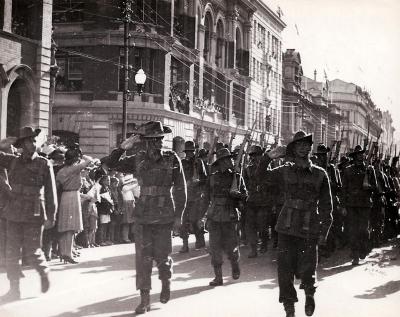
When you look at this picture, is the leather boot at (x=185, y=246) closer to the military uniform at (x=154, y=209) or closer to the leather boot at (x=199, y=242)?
the leather boot at (x=199, y=242)

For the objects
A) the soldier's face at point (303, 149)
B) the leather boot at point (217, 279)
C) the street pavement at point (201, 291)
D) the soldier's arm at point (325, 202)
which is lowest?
the street pavement at point (201, 291)

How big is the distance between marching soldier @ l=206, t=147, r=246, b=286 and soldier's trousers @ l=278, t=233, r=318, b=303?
6.17 feet

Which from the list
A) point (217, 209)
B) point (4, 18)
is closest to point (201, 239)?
point (217, 209)

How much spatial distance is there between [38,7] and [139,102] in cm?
820

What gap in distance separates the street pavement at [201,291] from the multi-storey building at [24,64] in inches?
291

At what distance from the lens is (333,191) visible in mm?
10461

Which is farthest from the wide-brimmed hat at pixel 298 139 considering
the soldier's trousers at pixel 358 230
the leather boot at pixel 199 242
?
the leather boot at pixel 199 242

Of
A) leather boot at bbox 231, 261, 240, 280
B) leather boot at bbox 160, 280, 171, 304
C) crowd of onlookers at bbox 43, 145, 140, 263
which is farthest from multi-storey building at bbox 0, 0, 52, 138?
leather boot at bbox 160, 280, 171, 304

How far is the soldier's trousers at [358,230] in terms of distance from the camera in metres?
9.98

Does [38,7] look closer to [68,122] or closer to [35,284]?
[68,122]

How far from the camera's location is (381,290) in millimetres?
7645

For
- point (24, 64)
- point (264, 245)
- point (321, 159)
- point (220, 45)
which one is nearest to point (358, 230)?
point (321, 159)

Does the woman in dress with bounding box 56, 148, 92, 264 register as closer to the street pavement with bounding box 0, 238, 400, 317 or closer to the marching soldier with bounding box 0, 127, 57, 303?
the street pavement with bounding box 0, 238, 400, 317

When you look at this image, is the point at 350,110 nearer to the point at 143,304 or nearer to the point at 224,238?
the point at 224,238
